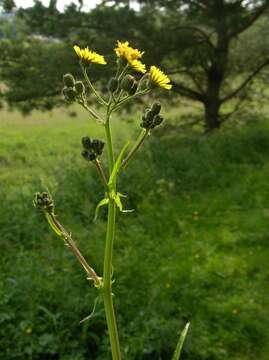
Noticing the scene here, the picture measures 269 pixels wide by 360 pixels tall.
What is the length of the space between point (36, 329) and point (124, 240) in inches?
71.9

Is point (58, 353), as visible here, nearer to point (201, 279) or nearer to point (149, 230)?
point (201, 279)

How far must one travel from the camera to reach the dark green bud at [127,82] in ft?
3.50

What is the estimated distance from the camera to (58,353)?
Result: 3.34 metres

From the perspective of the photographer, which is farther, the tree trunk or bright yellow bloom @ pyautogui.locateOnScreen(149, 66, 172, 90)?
the tree trunk

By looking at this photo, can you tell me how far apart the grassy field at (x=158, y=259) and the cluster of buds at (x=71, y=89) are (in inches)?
79.8

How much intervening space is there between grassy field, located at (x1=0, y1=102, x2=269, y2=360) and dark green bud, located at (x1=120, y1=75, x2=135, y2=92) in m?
2.06

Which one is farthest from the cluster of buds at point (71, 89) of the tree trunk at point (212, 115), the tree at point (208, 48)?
the tree trunk at point (212, 115)

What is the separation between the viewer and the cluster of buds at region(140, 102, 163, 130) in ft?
3.44

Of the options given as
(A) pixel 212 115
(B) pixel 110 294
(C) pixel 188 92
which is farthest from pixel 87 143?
(A) pixel 212 115

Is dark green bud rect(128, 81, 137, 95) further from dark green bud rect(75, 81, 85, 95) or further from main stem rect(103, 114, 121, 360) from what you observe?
main stem rect(103, 114, 121, 360)

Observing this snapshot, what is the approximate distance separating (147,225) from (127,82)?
4.41 m

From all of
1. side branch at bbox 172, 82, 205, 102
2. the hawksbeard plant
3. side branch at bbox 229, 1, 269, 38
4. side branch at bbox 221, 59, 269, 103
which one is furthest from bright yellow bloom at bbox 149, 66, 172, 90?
side branch at bbox 221, 59, 269, 103

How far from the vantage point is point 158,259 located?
4805mm

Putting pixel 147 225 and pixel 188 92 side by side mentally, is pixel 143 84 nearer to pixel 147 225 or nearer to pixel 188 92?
pixel 147 225
